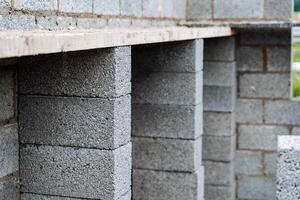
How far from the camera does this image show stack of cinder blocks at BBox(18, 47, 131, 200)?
11.7 ft

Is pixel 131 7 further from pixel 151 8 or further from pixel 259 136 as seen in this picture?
pixel 259 136

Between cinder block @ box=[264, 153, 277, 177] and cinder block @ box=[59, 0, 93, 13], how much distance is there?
315 cm

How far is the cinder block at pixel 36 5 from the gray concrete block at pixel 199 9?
3.08m

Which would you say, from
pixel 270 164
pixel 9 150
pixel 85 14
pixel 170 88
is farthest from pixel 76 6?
pixel 270 164

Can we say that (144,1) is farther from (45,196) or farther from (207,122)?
(45,196)

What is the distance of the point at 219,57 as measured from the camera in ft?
22.1

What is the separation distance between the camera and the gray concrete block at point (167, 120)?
16.8 ft

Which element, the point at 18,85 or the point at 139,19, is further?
the point at 139,19

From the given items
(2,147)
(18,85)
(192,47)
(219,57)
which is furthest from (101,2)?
(219,57)

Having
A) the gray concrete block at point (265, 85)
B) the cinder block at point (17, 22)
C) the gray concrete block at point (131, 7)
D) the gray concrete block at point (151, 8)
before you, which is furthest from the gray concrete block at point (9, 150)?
the gray concrete block at point (265, 85)

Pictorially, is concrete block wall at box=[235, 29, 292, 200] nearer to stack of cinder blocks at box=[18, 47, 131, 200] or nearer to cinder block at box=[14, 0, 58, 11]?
cinder block at box=[14, 0, 58, 11]

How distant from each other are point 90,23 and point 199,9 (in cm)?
254

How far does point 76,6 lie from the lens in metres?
4.42

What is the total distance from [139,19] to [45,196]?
2.38m
